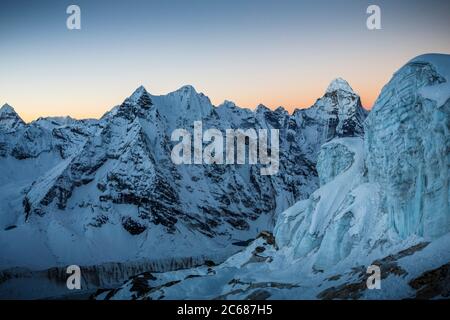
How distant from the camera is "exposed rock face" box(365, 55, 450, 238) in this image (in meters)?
61.5

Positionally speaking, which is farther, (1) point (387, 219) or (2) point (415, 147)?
(1) point (387, 219)

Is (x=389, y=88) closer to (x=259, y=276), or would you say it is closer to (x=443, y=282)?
(x=443, y=282)

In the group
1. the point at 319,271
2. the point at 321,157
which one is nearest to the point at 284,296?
the point at 319,271

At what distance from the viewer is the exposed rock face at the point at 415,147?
6150cm

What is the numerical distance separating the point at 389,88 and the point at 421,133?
9.19 m

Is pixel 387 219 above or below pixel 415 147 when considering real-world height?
below

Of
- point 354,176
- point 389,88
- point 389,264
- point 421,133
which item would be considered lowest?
point 389,264

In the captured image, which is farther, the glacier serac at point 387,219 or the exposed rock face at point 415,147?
the exposed rock face at point 415,147

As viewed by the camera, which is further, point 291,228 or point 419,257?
point 291,228

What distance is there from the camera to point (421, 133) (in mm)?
66562

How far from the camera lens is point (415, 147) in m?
67.6

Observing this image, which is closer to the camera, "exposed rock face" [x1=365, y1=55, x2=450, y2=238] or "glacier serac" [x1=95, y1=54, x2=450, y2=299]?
"glacier serac" [x1=95, y1=54, x2=450, y2=299]

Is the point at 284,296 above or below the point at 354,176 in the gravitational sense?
below
